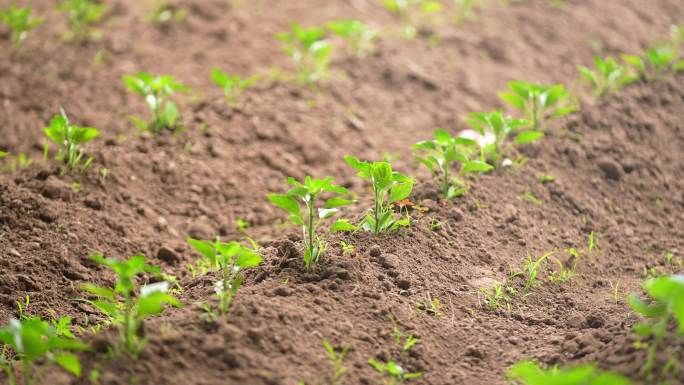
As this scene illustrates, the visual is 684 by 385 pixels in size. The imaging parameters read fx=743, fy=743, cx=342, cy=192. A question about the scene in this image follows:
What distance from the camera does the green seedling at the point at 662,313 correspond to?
7.20 feet

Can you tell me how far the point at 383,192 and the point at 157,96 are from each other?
186 centimetres

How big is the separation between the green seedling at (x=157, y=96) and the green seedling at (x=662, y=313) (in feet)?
9.43

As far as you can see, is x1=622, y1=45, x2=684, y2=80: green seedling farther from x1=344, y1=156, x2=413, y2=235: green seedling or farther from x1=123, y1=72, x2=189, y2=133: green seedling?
x1=123, y1=72, x2=189, y2=133: green seedling

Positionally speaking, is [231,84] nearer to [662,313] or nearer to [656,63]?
[656,63]

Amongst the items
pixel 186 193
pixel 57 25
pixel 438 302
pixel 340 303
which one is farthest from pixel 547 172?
pixel 57 25

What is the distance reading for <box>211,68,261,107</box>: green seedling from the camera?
4.76m

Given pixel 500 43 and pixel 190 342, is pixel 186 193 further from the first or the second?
pixel 500 43

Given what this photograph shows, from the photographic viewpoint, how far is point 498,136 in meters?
3.93

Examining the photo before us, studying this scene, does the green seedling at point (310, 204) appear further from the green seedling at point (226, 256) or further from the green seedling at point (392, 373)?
the green seedling at point (392, 373)

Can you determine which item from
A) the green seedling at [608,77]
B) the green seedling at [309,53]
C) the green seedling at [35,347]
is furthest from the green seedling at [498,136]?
the green seedling at [35,347]

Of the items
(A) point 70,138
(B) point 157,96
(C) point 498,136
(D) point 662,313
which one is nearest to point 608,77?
(C) point 498,136

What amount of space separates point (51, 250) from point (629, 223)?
9.60ft

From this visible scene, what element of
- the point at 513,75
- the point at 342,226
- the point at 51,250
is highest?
the point at 342,226

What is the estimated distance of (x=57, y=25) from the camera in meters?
6.26
